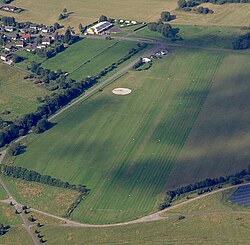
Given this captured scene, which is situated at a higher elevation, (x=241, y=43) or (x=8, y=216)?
(x=241, y=43)

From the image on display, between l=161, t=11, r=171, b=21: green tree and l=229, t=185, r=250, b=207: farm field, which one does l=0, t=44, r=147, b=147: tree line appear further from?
l=229, t=185, r=250, b=207: farm field

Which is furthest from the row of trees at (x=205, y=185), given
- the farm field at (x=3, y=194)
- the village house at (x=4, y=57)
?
the village house at (x=4, y=57)

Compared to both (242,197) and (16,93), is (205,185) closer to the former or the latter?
(242,197)

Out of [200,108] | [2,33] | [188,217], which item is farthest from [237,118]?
[2,33]

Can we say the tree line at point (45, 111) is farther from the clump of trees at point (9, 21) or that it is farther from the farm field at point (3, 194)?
the clump of trees at point (9, 21)

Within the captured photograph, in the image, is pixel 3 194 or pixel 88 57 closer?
pixel 3 194

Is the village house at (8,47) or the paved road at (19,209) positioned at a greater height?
the village house at (8,47)

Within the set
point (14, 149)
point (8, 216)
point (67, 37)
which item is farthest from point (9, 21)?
point (8, 216)
